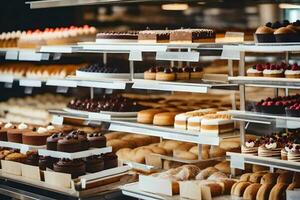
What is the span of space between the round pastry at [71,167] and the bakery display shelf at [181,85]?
0.88 meters

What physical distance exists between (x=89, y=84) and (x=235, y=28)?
1482 mm

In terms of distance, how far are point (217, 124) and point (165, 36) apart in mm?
959

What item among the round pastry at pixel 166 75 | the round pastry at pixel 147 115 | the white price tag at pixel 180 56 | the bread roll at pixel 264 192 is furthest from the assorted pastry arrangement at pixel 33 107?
the bread roll at pixel 264 192

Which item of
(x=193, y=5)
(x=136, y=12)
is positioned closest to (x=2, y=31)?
(x=136, y=12)

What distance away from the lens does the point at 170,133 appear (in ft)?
15.9

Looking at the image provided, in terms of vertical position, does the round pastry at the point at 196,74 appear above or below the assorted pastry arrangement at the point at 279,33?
below

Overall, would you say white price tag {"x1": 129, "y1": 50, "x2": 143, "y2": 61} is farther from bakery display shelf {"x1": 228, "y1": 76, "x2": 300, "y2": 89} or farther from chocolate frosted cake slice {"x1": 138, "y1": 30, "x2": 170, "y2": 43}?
bakery display shelf {"x1": 228, "y1": 76, "x2": 300, "y2": 89}

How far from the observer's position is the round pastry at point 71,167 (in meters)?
4.66

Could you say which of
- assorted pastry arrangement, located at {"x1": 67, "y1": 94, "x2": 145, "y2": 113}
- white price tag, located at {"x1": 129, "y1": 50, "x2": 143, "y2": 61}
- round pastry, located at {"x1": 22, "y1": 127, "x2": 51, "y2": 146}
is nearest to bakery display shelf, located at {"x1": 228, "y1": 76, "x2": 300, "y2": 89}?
white price tag, located at {"x1": 129, "y1": 50, "x2": 143, "y2": 61}

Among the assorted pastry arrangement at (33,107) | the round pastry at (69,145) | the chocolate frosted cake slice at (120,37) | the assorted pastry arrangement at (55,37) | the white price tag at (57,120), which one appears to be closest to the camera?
the round pastry at (69,145)

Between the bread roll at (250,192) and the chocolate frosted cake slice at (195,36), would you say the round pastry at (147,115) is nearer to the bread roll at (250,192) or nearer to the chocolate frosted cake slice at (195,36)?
the chocolate frosted cake slice at (195,36)

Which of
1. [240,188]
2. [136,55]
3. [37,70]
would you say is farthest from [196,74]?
[37,70]

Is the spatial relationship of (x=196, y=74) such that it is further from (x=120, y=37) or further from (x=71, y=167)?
(x=71, y=167)

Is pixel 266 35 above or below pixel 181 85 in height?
above
